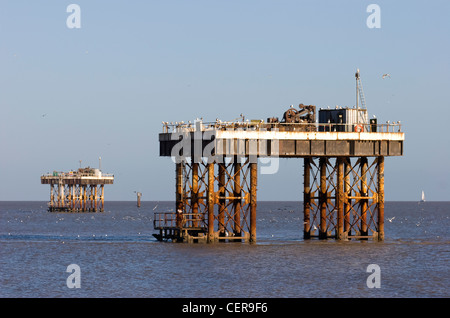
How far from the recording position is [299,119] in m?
75.9

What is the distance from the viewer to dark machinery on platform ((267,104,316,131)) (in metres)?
74.9

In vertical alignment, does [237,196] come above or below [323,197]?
above

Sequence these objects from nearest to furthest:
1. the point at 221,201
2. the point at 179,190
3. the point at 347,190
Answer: the point at 347,190
the point at 221,201
the point at 179,190

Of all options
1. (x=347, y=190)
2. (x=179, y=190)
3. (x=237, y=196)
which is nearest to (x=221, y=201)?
(x=237, y=196)

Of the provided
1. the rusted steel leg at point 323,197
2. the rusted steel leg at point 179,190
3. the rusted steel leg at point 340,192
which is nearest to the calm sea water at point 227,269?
the rusted steel leg at point 323,197

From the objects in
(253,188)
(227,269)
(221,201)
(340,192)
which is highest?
(253,188)

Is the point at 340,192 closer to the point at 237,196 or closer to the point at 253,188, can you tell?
the point at 253,188

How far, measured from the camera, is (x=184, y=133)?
75500 mm

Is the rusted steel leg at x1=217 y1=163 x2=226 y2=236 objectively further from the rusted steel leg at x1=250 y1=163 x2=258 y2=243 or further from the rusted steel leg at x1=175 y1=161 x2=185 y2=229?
the rusted steel leg at x1=175 y1=161 x2=185 y2=229

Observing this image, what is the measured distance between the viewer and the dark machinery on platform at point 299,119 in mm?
74875

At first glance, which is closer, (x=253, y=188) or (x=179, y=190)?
(x=253, y=188)

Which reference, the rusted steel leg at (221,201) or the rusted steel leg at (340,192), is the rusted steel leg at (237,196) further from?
the rusted steel leg at (340,192)
